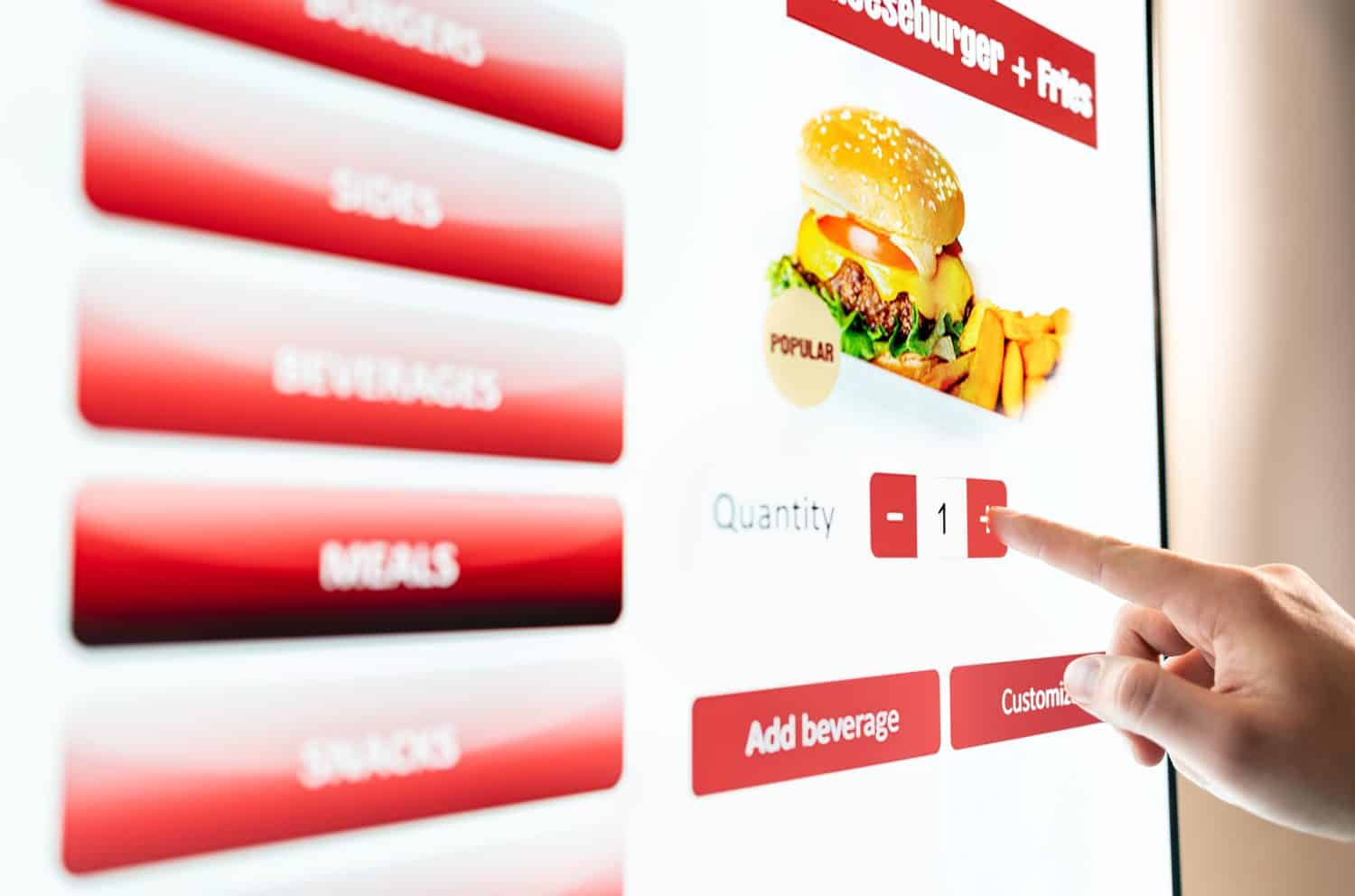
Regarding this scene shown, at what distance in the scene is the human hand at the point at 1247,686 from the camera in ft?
2.42

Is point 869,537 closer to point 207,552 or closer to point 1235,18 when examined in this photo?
point 207,552

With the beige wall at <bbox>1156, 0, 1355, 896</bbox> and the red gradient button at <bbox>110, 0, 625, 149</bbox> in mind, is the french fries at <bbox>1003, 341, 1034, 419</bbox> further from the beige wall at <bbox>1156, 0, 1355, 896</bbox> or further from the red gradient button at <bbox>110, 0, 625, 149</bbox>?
the red gradient button at <bbox>110, 0, 625, 149</bbox>

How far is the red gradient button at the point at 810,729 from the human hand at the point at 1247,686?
18cm

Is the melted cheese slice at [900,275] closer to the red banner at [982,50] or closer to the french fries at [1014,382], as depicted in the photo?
the french fries at [1014,382]

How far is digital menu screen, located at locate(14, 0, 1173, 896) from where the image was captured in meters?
0.58

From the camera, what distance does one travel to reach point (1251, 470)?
1491mm

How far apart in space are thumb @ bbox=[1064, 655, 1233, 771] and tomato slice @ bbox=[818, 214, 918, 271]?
40 centimetres

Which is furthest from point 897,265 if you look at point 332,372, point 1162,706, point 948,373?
point 332,372

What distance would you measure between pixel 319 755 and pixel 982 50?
37.5 inches

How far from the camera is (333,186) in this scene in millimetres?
659

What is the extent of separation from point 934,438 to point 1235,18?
3.14ft

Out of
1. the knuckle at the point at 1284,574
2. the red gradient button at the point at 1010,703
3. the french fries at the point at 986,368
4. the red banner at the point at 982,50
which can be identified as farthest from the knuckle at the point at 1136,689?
the red banner at the point at 982,50

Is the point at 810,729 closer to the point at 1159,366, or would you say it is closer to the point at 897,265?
the point at 897,265

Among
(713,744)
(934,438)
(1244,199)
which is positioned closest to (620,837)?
(713,744)
